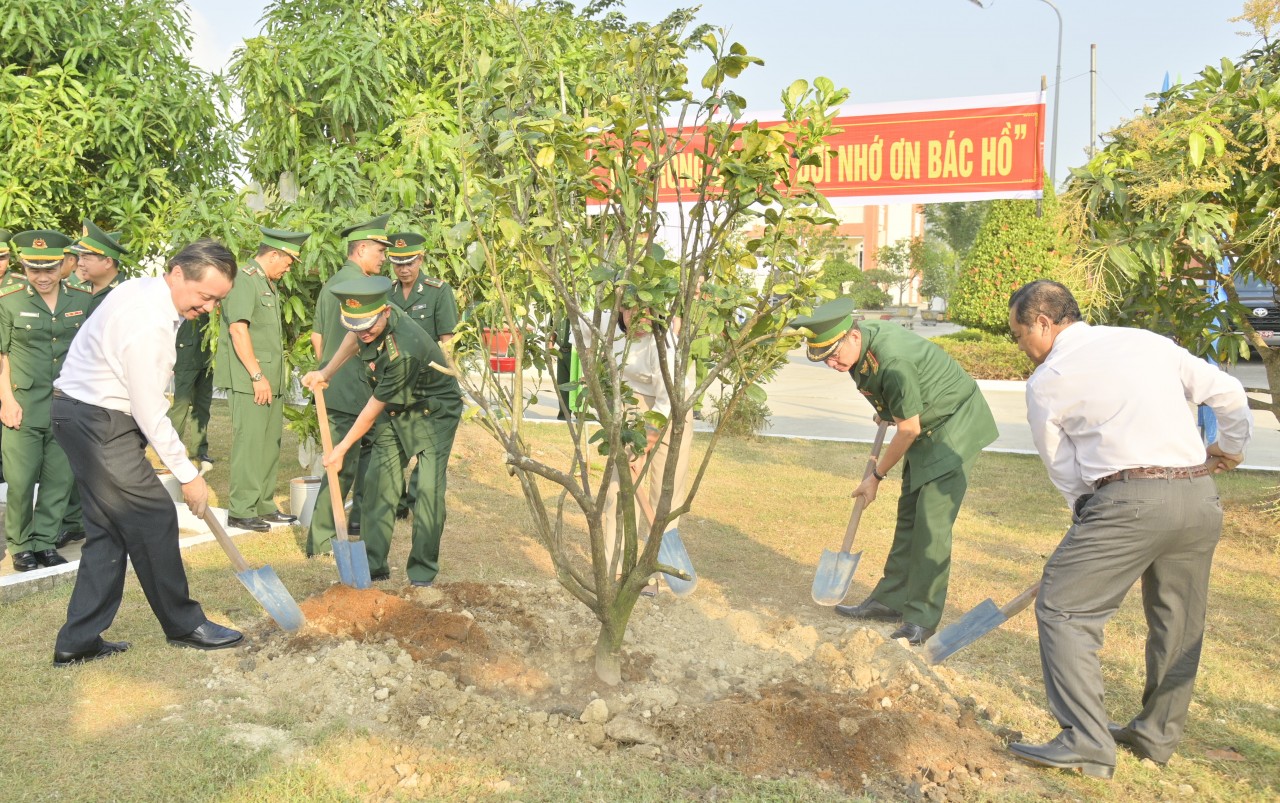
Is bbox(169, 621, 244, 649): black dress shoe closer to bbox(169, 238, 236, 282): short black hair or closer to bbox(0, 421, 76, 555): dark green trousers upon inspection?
bbox(169, 238, 236, 282): short black hair

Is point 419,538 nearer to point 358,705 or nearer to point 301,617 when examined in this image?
point 301,617

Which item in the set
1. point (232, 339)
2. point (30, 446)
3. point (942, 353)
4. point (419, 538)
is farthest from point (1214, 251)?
point (30, 446)

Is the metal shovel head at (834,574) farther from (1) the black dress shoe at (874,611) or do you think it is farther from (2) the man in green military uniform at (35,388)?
(2) the man in green military uniform at (35,388)

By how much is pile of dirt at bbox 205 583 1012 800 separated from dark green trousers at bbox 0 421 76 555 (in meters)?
2.03

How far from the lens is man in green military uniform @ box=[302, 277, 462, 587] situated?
17.1 feet

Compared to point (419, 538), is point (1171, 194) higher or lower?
higher

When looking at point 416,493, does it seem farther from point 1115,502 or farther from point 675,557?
point 1115,502

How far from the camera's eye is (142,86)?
775 centimetres

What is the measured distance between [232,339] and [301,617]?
2.56 meters

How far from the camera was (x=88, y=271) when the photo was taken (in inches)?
253

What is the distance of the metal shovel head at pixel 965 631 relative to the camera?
13.9 feet

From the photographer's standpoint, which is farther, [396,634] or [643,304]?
[396,634]

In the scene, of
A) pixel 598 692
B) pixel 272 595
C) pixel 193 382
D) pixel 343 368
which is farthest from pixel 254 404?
pixel 598 692

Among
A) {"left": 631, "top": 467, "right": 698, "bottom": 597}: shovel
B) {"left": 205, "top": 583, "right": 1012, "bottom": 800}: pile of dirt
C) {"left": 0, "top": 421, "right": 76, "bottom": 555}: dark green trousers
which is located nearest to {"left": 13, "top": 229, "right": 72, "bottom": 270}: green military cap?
{"left": 0, "top": 421, "right": 76, "bottom": 555}: dark green trousers
